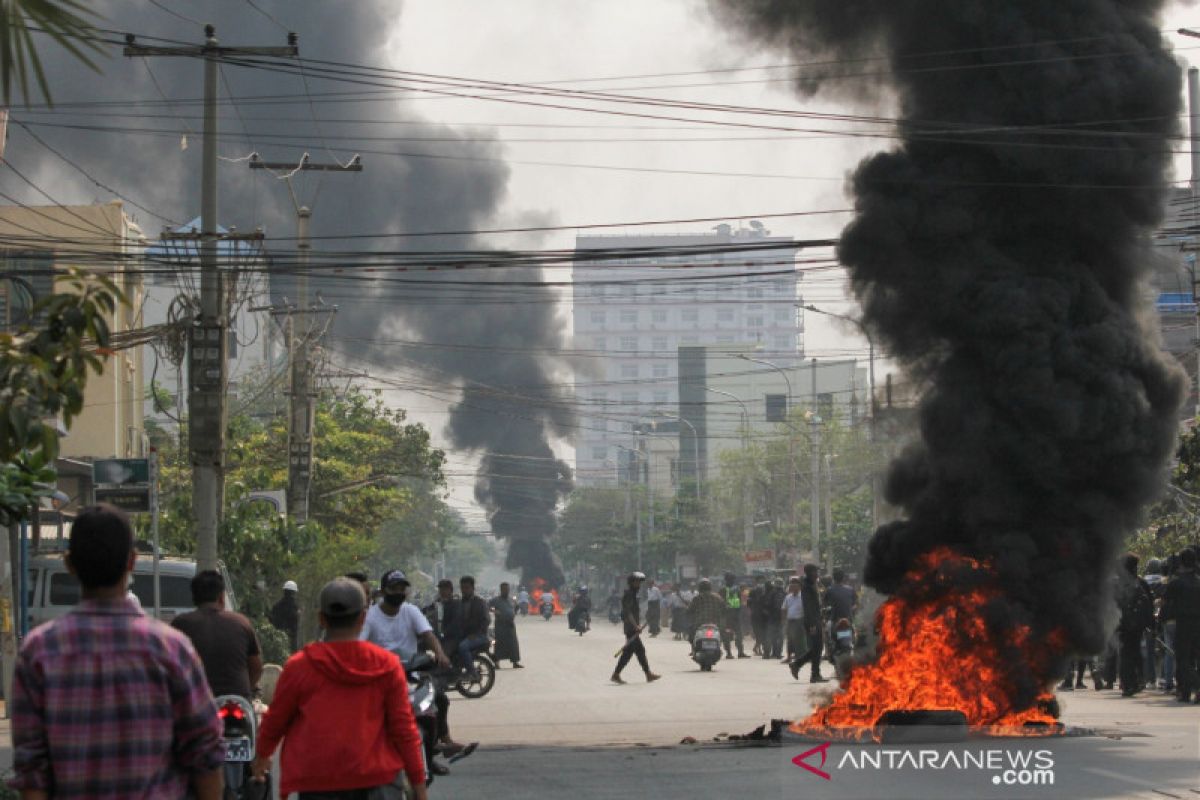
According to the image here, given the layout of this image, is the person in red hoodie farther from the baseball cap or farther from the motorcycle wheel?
the motorcycle wheel

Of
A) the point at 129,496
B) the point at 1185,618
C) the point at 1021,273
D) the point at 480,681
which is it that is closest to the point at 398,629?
the point at 129,496

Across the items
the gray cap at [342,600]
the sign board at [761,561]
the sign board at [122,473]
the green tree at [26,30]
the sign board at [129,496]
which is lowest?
the sign board at [761,561]

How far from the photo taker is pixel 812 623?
23.0m

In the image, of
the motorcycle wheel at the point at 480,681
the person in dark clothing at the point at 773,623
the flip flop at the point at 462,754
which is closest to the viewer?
the flip flop at the point at 462,754

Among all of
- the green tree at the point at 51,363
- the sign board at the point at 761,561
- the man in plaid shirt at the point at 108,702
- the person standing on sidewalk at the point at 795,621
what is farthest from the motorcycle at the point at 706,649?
the sign board at the point at 761,561

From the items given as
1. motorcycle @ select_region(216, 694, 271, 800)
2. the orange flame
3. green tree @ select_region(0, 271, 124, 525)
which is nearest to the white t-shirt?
motorcycle @ select_region(216, 694, 271, 800)

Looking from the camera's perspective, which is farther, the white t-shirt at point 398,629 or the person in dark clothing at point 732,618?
the person in dark clothing at point 732,618

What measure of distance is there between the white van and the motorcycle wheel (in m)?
3.40

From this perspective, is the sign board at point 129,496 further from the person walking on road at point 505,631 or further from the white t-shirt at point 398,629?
the person walking on road at point 505,631

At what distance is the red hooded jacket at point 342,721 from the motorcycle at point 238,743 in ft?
6.35

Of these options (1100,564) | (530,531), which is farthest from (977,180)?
(530,531)

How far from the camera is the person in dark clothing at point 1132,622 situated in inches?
752

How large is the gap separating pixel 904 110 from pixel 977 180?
1.46m

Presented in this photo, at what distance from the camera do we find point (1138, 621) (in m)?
19.1
